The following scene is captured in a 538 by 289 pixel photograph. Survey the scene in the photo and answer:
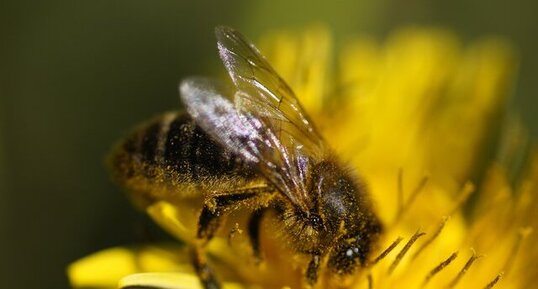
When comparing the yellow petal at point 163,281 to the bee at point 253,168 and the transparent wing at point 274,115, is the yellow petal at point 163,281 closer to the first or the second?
the bee at point 253,168

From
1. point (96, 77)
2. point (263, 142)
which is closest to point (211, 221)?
point (263, 142)

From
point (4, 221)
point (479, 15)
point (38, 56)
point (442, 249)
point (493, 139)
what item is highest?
point (38, 56)

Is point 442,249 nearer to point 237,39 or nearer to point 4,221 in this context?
point 237,39

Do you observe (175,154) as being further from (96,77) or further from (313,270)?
(96,77)

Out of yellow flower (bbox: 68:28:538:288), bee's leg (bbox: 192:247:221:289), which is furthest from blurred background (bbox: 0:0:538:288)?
bee's leg (bbox: 192:247:221:289)

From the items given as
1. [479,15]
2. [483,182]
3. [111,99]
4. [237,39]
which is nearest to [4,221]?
[111,99]

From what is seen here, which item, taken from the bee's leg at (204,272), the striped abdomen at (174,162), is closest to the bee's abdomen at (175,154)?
the striped abdomen at (174,162)

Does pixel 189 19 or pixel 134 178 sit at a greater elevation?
pixel 189 19

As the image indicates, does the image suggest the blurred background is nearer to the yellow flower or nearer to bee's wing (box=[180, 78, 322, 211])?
the yellow flower
